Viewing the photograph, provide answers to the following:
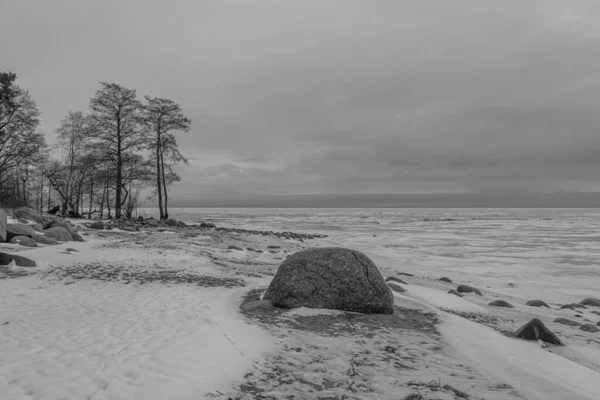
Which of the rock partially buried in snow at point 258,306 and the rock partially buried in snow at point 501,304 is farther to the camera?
the rock partially buried in snow at point 501,304

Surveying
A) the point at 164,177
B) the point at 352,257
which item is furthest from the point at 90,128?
the point at 352,257

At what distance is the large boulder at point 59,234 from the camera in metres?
15.4

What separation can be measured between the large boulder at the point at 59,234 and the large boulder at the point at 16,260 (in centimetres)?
559

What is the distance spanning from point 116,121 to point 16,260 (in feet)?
70.0

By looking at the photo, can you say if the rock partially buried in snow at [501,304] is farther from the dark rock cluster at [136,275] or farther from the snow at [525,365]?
the dark rock cluster at [136,275]

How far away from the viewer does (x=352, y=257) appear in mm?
7309

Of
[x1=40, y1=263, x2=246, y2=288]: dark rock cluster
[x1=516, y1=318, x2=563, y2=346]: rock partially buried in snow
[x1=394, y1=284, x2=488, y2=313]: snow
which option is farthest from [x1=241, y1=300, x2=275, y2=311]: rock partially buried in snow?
[x1=516, y1=318, x2=563, y2=346]: rock partially buried in snow

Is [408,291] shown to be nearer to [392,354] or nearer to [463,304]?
[463,304]

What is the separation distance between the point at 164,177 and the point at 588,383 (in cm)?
3064

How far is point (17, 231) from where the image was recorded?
14188 millimetres

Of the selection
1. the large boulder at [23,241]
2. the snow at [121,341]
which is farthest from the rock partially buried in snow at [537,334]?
the large boulder at [23,241]

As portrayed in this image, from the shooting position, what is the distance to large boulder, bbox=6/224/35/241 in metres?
13.7

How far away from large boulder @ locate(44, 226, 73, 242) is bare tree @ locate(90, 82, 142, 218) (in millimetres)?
12913

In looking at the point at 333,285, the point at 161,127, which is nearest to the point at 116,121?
the point at 161,127
